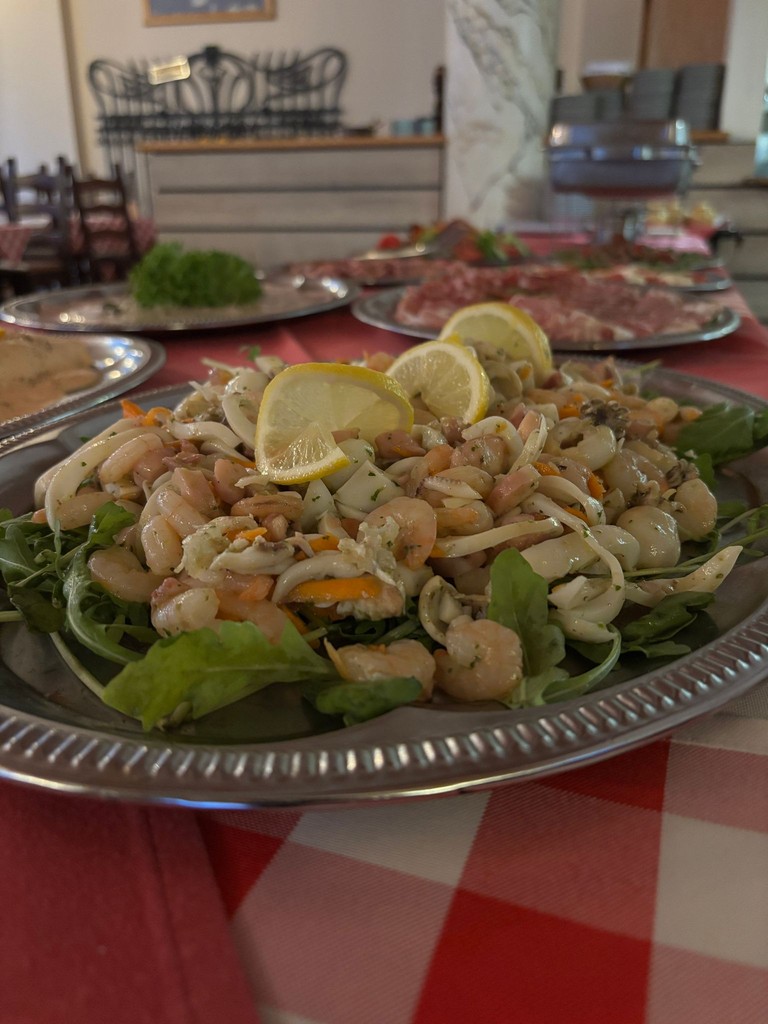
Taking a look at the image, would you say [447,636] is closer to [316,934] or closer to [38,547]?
[316,934]

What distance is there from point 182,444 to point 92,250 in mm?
5446

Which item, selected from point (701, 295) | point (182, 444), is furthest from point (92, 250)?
point (182, 444)

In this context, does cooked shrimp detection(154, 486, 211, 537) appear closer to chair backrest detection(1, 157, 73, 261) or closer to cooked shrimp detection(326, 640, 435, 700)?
cooked shrimp detection(326, 640, 435, 700)

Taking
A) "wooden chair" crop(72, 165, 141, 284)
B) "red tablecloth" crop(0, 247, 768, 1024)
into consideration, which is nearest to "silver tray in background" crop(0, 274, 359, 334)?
"red tablecloth" crop(0, 247, 768, 1024)

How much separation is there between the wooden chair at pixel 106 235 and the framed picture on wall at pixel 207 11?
15.5 feet

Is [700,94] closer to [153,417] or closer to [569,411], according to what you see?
[569,411]

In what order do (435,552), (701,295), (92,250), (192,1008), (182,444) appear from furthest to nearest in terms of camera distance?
1. (92,250)
2. (701,295)
3. (182,444)
4. (435,552)
5. (192,1008)

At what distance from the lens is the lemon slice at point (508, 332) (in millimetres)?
1214

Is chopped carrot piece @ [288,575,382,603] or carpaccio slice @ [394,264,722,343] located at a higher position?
carpaccio slice @ [394,264,722,343]

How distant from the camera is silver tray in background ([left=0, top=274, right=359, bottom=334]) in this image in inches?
74.1

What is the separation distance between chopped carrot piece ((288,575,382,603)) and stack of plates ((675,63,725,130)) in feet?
19.3

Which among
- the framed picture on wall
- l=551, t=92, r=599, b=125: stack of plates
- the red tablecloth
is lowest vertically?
the red tablecloth

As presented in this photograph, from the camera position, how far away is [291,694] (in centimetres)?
66

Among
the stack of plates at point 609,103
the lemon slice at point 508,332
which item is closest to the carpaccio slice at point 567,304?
the lemon slice at point 508,332
